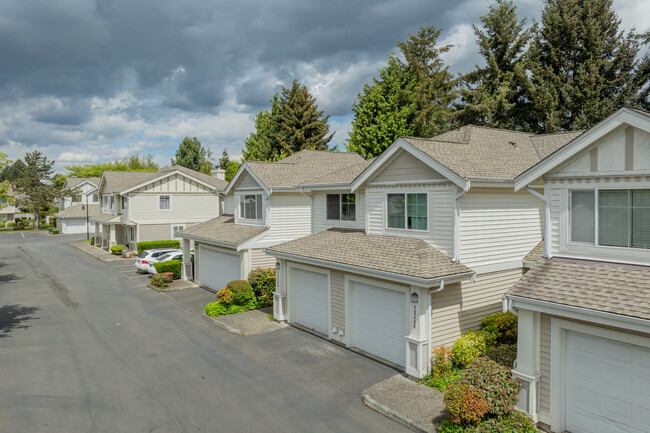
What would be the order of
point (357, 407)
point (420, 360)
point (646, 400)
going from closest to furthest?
point (646, 400)
point (357, 407)
point (420, 360)

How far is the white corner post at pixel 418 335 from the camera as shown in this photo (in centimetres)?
1122

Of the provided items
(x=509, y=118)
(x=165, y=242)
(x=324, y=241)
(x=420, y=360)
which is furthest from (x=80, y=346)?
(x=509, y=118)

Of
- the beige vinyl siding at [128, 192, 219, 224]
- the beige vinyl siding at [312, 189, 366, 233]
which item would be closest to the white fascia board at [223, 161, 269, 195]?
the beige vinyl siding at [312, 189, 366, 233]

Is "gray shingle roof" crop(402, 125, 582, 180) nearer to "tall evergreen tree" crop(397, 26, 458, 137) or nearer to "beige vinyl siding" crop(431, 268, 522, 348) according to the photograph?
"beige vinyl siding" crop(431, 268, 522, 348)

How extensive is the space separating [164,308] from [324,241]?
374 inches

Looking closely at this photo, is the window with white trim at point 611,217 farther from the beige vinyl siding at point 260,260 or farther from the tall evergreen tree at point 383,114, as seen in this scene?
the tall evergreen tree at point 383,114

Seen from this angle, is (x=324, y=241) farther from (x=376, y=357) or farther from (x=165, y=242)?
(x=165, y=242)

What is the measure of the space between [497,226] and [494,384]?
610 cm

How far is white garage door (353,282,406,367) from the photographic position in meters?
12.3

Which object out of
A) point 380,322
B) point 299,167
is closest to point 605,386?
point 380,322

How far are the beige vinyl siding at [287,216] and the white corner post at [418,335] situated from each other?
11004 millimetres

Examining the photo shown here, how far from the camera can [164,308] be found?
2008 cm

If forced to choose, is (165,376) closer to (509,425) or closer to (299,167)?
(509,425)

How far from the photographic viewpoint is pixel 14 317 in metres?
18.4
